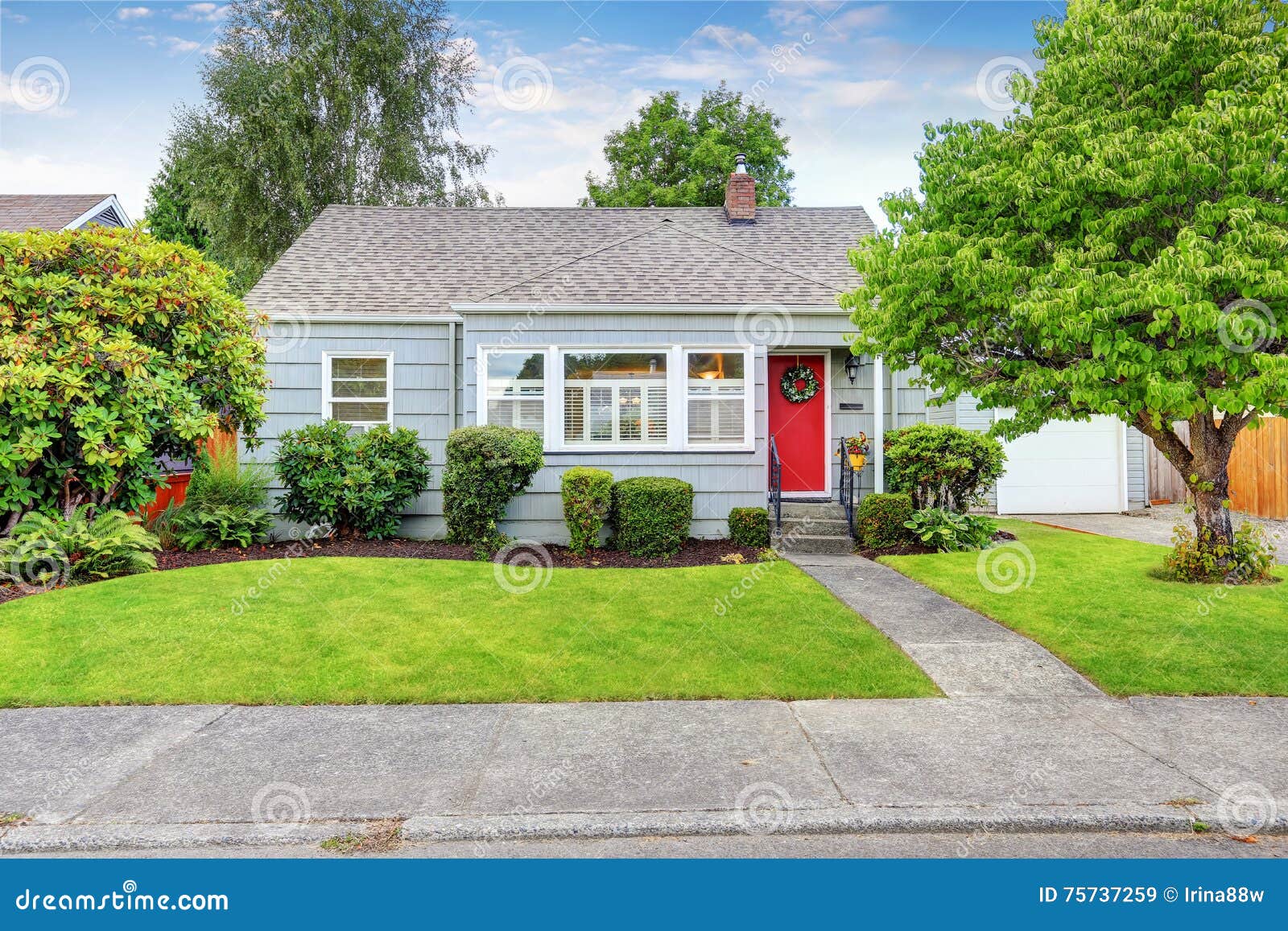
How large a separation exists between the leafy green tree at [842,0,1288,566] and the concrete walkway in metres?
2.12

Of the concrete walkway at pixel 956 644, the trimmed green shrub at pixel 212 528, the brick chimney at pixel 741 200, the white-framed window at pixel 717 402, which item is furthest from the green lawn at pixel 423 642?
the brick chimney at pixel 741 200

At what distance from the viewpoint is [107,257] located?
7.99 metres

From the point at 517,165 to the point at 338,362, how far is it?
12.7 metres

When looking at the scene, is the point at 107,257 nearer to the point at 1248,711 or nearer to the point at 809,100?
the point at 1248,711

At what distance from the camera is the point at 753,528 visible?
1068 centimetres

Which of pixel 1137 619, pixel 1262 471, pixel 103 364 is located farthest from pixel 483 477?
pixel 1262 471

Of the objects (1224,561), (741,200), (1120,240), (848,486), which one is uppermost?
(741,200)

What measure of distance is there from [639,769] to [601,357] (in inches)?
317

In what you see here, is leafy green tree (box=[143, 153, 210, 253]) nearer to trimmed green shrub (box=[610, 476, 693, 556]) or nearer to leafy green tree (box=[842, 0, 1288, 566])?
trimmed green shrub (box=[610, 476, 693, 556])

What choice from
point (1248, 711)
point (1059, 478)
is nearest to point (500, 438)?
point (1248, 711)

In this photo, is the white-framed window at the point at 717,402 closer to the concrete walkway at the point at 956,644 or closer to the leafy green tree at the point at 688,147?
the concrete walkway at the point at 956,644

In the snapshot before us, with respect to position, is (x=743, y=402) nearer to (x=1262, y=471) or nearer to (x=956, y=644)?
(x=956, y=644)

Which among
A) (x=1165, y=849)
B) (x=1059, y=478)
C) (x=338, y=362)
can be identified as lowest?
(x=1165, y=849)

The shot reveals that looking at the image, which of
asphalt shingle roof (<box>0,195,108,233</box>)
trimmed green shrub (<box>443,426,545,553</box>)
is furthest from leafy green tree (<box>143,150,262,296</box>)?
trimmed green shrub (<box>443,426,545,553</box>)
